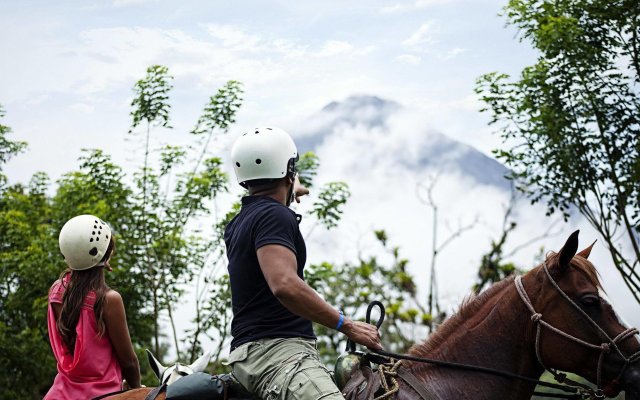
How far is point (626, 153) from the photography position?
38.4 feet

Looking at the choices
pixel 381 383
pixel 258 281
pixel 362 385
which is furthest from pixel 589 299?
pixel 258 281

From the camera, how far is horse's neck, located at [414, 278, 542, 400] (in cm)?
477

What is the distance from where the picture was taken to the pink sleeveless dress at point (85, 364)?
5305mm

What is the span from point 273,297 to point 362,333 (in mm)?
532

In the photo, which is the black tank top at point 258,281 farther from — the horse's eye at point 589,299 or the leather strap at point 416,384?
the horse's eye at point 589,299

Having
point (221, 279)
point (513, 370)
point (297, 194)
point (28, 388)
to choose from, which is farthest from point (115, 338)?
point (28, 388)

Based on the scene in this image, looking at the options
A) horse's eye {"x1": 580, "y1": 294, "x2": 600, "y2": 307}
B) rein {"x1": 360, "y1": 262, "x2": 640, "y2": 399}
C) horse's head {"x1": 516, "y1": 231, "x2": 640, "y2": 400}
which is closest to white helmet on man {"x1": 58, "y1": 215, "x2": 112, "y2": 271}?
rein {"x1": 360, "y1": 262, "x2": 640, "y2": 399}

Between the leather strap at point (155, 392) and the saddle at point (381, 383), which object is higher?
the saddle at point (381, 383)

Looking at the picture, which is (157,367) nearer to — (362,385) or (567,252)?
(362,385)

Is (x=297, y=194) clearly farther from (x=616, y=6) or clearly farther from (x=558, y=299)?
(x=616, y=6)

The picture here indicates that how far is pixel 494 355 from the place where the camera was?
4832 millimetres

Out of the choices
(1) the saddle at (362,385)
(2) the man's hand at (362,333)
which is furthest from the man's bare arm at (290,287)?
(1) the saddle at (362,385)

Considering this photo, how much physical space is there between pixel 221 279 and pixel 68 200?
13.7 ft

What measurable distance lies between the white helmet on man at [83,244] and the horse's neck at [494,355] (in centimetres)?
236
